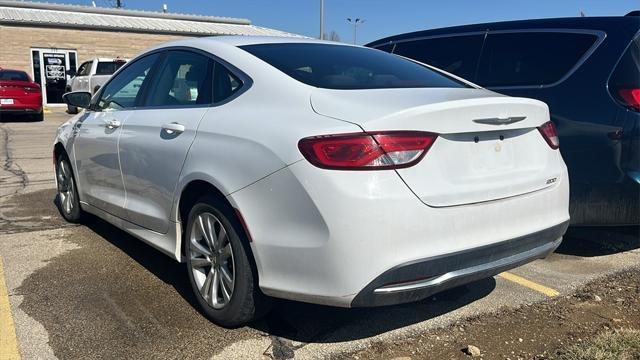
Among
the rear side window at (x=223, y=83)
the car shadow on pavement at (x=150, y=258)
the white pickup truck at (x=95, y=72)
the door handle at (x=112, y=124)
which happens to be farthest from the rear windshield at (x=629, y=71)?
the white pickup truck at (x=95, y=72)

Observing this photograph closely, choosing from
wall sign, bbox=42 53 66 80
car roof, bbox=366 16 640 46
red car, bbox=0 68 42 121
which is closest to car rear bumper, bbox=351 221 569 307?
car roof, bbox=366 16 640 46

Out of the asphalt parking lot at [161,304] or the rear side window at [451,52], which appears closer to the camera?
A: the asphalt parking lot at [161,304]

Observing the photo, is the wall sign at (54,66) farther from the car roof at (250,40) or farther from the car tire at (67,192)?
the car roof at (250,40)

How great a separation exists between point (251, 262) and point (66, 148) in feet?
9.90

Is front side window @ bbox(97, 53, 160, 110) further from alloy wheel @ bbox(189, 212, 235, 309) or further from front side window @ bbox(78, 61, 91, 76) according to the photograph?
front side window @ bbox(78, 61, 91, 76)

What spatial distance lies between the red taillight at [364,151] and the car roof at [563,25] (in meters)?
2.66

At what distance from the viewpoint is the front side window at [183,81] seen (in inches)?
135

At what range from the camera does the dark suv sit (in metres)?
3.91

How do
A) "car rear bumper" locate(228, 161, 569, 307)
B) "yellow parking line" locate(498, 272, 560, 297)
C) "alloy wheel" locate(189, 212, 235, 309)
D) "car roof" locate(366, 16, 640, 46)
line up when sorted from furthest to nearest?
"car roof" locate(366, 16, 640, 46)
"yellow parking line" locate(498, 272, 560, 297)
"alloy wheel" locate(189, 212, 235, 309)
"car rear bumper" locate(228, 161, 569, 307)

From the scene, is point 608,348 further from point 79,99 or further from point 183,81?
point 79,99

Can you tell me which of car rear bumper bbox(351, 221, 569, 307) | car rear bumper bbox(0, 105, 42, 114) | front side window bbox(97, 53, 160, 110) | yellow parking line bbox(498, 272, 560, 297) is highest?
front side window bbox(97, 53, 160, 110)

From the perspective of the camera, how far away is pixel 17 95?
15.6 meters

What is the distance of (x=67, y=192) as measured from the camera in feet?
17.4

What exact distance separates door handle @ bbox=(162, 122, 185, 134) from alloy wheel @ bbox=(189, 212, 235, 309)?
1.78ft
